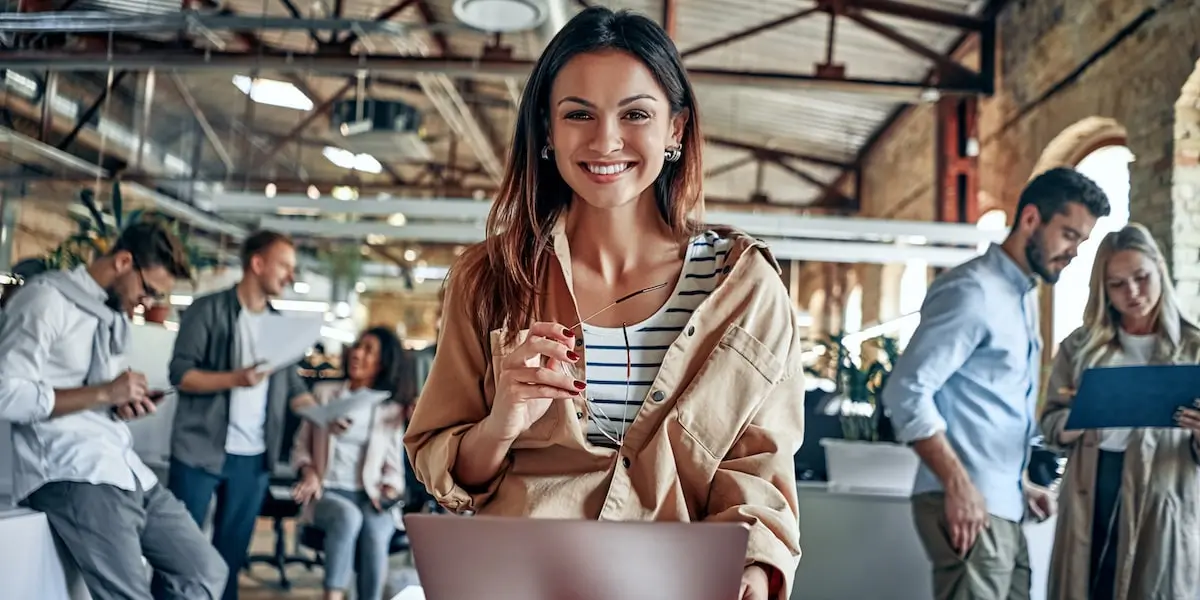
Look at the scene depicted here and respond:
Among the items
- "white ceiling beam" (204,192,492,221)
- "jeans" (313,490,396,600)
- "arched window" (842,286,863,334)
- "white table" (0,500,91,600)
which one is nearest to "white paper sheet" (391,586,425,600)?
"white table" (0,500,91,600)

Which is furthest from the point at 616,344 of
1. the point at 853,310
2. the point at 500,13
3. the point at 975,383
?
the point at 853,310

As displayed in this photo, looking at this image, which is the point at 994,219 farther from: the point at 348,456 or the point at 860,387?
the point at 348,456

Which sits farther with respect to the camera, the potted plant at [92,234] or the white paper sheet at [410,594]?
the potted plant at [92,234]

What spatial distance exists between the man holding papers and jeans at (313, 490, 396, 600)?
451 millimetres

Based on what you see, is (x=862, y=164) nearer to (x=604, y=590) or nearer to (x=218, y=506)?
(x=218, y=506)

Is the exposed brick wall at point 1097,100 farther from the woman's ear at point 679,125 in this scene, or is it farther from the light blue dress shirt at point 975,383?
the woman's ear at point 679,125

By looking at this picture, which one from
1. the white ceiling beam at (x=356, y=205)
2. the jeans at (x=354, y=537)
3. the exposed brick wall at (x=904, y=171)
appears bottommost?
the jeans at (x=354, y=537)

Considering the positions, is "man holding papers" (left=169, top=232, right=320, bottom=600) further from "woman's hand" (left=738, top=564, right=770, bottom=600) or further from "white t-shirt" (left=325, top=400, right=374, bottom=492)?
"woman's hand" (left=738, top=564, right=770, bottom=600)

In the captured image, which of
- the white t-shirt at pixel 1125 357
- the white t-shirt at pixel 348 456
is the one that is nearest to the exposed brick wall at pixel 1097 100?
the white t-shirt at pixel 1125 357

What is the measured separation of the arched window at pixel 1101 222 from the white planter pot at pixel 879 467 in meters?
2.28

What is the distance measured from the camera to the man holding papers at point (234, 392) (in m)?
3.87

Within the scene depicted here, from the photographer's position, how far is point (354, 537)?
4605 millimetres

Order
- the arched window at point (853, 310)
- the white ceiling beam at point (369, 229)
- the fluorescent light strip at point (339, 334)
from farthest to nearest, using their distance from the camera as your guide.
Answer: the fluorescent light strip at point (339, 334) < the arched window at point (853, 310) < the white ceiling beam at point (369, 229)

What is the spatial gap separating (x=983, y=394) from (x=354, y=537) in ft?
9.72
